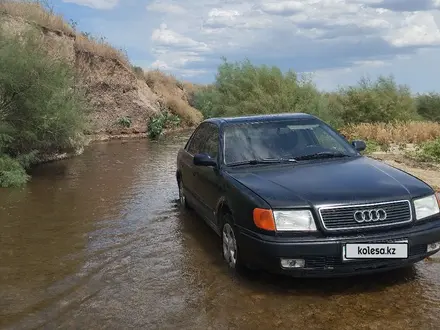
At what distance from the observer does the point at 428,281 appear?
5180mm

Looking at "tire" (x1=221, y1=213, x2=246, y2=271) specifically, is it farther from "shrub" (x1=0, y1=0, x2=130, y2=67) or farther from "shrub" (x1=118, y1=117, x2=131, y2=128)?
"shrub" (x1=118, y1=117, x2=131, y2=128)

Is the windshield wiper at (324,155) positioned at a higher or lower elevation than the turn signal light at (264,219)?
higher

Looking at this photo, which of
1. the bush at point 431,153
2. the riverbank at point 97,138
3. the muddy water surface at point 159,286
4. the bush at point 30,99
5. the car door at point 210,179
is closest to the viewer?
the muddy water surface at point 159,286

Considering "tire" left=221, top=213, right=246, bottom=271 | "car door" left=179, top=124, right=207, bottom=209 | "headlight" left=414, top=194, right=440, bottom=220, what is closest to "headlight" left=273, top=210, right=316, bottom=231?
"tire" left=221, top=213, right=246, bottom=271

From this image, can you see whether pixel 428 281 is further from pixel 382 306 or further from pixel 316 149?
pixel 316 149

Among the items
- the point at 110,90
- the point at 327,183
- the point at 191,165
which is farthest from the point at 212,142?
the point at 110,90

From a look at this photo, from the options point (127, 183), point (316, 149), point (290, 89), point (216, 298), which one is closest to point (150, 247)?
point (216, 298)

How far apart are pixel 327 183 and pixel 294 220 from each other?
62 cm

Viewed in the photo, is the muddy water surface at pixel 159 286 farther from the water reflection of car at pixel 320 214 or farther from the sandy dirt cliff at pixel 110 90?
the sandy dirt cliff at pixel 110 90

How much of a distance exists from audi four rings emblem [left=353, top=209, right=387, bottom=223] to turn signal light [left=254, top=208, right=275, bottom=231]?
74cm

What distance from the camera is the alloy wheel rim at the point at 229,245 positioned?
5.29 meters

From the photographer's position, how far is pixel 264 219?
15.3 ft

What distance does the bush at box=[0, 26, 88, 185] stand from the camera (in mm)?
11992

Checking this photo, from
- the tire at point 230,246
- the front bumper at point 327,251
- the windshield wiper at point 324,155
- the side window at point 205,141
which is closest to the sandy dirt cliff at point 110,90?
the side window at point 205,141
